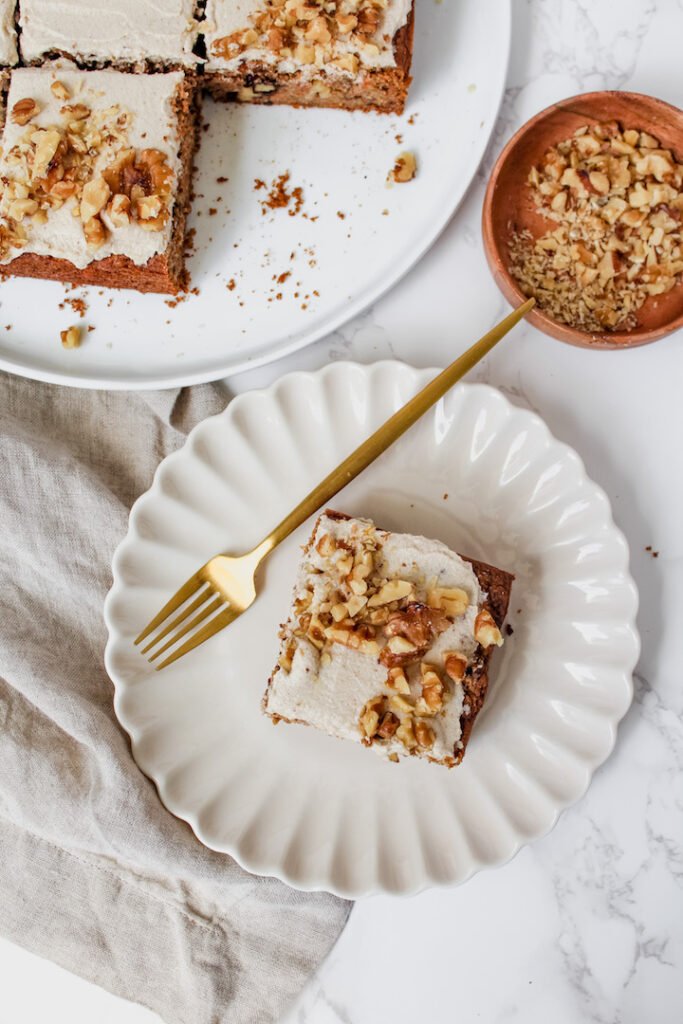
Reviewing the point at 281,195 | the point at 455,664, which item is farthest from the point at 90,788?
the point at 281,195

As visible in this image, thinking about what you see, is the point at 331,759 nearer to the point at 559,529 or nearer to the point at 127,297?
the point at 559,529

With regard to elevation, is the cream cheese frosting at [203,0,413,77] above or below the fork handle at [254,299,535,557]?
above

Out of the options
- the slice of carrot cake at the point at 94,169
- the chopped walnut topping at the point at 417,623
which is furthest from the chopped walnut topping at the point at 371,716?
the slice of carrot cake at the point at 94,169

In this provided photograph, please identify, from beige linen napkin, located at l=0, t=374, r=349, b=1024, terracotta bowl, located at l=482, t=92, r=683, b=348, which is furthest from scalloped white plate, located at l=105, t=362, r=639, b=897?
terracotta bowl, located at l=482, t=92, r=683, b=348

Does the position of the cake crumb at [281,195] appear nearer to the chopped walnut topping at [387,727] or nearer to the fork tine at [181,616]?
the fork tine at [181,616]

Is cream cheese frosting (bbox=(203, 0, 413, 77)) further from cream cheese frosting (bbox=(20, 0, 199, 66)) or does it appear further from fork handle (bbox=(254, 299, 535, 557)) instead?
fork handle (bbox=(254, 299, 535, 557))

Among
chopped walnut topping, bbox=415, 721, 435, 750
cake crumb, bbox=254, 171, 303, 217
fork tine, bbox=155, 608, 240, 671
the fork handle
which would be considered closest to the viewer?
chopped walnut topping, bbox=415, 721, 435, 750

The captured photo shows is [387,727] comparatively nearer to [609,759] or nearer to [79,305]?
[609,759]
